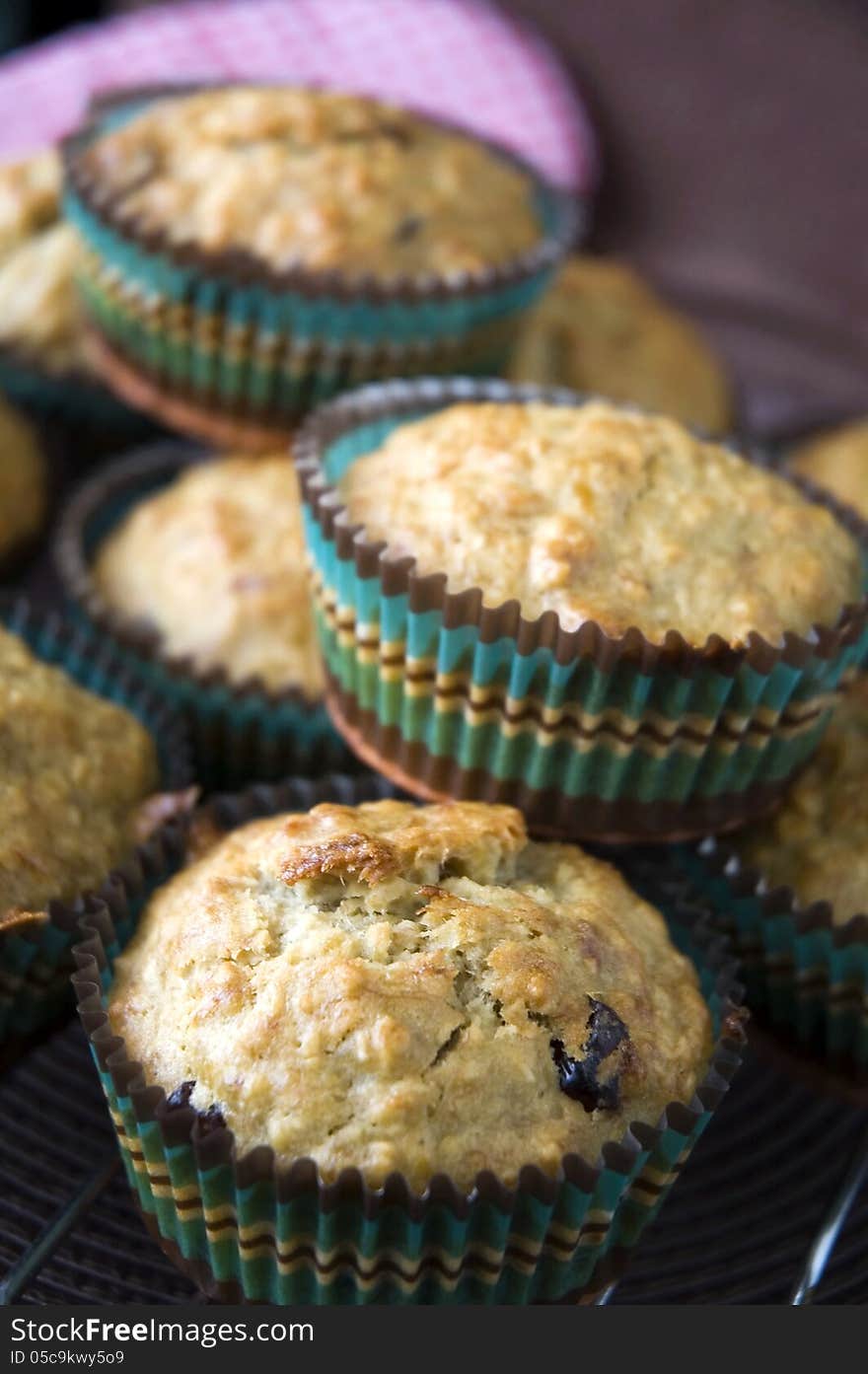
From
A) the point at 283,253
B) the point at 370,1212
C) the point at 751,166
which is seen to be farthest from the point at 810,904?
the point at 751,166

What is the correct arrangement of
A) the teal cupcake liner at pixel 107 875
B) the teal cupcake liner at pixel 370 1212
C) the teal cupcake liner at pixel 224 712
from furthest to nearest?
the teal cupcake liner at pixel 224 712 < the teal cupcake liner at pixel 107 875 < the teal cupcake liner at pixel 370 1212

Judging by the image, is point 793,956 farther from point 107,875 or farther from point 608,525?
point 107,875

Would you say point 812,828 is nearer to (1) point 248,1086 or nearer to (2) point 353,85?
(1) point 248,1086

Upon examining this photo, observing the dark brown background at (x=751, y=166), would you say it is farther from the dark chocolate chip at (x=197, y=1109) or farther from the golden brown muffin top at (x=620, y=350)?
the dark chocolate chip at (x=197, y=1109)

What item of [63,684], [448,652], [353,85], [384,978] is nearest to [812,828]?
[448,652]

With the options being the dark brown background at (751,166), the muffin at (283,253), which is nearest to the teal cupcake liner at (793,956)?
the muffin at (283,253)

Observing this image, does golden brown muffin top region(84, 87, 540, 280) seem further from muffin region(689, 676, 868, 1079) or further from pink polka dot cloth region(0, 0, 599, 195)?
pink polka dot cloth region(0, 0, 599, 195)
